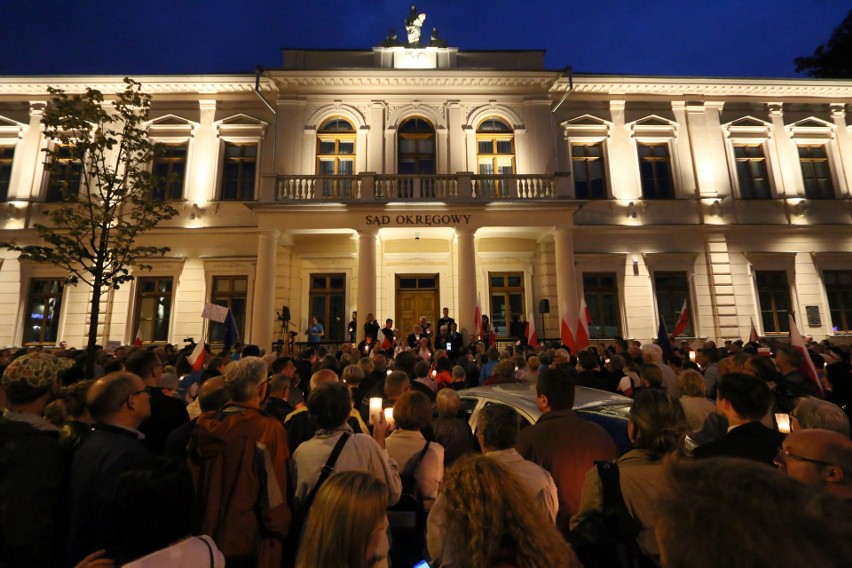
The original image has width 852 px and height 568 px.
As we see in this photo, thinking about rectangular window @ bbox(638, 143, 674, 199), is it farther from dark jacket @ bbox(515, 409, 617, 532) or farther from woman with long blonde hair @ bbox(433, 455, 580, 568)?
woman with long blonde hair @ bbox(433, 455, 580, 568)

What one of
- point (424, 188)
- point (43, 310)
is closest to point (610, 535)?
point (424, 188)

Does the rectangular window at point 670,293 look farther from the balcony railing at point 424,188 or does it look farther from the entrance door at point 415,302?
the entrance door at point 415,302

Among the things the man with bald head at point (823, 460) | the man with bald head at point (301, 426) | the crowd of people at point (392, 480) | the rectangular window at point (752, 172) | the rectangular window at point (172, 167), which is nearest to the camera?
the crowd of people at point (392, 480)

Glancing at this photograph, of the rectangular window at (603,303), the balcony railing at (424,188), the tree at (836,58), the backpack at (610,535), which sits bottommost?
the backpack at (610,535)

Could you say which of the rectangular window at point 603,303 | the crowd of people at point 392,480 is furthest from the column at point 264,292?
the rectangular window at point 603,303

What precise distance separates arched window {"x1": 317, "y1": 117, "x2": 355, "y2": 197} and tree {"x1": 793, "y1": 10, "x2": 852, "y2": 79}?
31.6m

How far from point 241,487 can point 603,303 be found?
16651 mm

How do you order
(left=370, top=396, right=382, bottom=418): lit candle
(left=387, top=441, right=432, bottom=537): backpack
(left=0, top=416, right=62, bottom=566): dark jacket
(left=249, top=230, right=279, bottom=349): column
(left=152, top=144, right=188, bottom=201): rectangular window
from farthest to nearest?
(left=152, top=144, right=188, bottom=201): rectangular window → (left=249, top=230, right=279, bottom=349): column → (left=370, top=396, right=382, bottom=418): lit candle → (left=387, top=441, right=432, bottom=537): backpack → (left=0, top=416, right=62, bottom=566): dark jacket

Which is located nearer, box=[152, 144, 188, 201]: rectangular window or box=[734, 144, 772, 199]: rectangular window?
box=[152, 144, 188, 201]: rectangular window

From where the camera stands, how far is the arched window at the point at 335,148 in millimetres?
17750

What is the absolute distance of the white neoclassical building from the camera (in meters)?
16.8

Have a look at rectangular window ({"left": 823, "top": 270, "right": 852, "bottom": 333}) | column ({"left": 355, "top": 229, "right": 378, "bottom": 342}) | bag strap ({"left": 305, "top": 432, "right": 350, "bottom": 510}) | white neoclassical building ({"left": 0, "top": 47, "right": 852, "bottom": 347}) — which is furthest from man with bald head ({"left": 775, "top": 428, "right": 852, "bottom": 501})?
rectangular window ({"left": 823, "top": 270, "right": 852, "bottom": 333})

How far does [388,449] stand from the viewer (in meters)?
3.23

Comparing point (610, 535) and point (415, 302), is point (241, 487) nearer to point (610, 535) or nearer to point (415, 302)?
point (610, 535)
